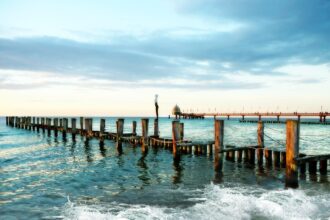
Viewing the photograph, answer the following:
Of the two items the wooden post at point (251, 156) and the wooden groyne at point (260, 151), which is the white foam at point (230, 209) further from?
the wooden post at point (251, 156)

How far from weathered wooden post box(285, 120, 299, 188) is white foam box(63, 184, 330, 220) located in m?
0.64

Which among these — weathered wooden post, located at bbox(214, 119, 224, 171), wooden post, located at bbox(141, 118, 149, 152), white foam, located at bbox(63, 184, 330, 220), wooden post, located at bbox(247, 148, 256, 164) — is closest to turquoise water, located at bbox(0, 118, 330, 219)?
white foam, located at bbox(63, 184, 330, 220)

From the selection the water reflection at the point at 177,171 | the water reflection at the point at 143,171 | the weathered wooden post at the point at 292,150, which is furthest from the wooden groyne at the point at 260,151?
the water reflection at the point at 143,171

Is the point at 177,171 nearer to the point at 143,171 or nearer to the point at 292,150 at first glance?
the point at 143,171

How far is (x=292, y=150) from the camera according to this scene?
11.8 m

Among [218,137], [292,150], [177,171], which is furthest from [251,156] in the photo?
[292,150]

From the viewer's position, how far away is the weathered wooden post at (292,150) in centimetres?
1167

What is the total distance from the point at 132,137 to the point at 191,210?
14.9 metres

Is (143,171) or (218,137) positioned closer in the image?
(218,137)

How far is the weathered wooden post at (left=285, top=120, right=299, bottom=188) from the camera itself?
11.7 meters

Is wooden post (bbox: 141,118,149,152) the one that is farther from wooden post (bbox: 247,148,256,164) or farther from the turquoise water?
wooden post (bbox: 247,148,256,164)

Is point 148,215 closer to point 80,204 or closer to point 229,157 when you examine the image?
point 80,204

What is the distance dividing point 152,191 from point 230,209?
3.82m

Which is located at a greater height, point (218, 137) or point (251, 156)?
point (218, 137)
